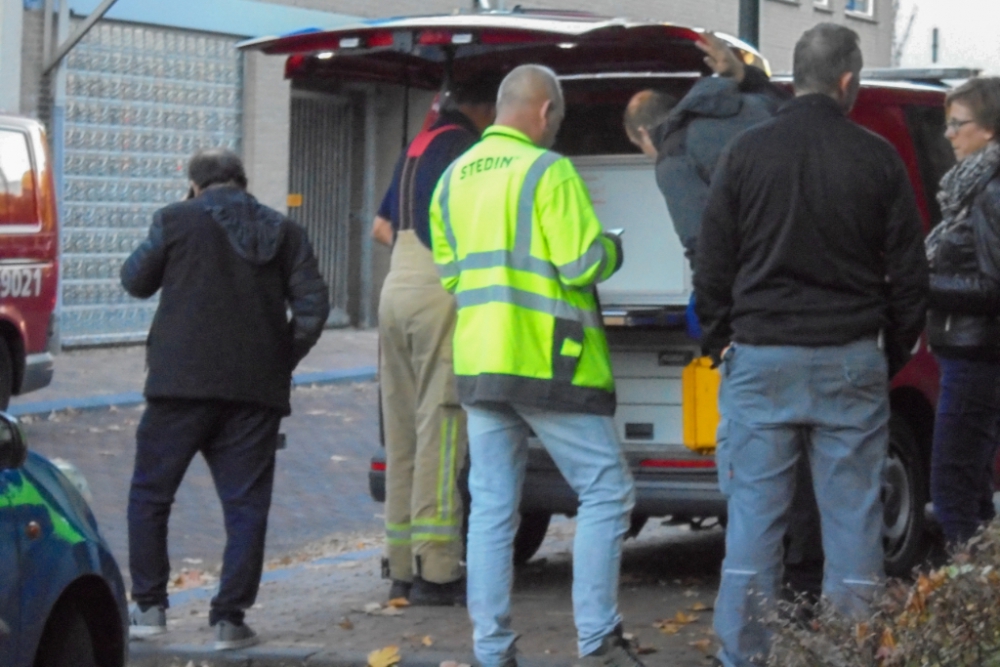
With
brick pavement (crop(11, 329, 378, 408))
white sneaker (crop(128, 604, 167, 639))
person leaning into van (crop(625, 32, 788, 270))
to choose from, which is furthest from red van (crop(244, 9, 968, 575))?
brick pavement (crop(11, 329, 378, 408))

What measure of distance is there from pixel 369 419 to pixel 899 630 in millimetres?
11237

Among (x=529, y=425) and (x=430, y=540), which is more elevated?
(x=529, y=425)

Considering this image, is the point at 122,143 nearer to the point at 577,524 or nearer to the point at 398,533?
the point at 398,533

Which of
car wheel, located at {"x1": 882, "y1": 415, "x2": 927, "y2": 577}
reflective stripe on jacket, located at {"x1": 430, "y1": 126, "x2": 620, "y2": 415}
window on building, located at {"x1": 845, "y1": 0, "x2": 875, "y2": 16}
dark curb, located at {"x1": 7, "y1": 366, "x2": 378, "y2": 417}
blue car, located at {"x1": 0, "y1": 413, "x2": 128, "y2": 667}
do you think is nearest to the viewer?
blue car, located at {"x1": 0, "y1": 413, "x2": 128, "y2": 667}

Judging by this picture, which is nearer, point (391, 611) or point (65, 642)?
point (65, 642)

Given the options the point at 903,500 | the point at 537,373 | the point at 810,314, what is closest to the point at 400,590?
the point at 537,373

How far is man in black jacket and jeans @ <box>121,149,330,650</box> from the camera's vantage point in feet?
22.2

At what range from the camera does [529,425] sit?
6.30 m

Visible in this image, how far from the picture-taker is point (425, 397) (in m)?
7.41

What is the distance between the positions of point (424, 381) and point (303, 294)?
0.74 m

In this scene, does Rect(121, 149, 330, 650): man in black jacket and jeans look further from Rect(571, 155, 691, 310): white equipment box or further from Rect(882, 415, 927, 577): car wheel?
Rect(882, 415, 927, 577): car wheel

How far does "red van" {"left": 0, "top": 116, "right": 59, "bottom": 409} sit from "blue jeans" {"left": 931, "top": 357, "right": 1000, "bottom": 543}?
24.0 ft

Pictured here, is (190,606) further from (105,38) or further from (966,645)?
(105,38)

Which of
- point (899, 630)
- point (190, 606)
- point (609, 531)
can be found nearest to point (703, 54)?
point (609, 531)
